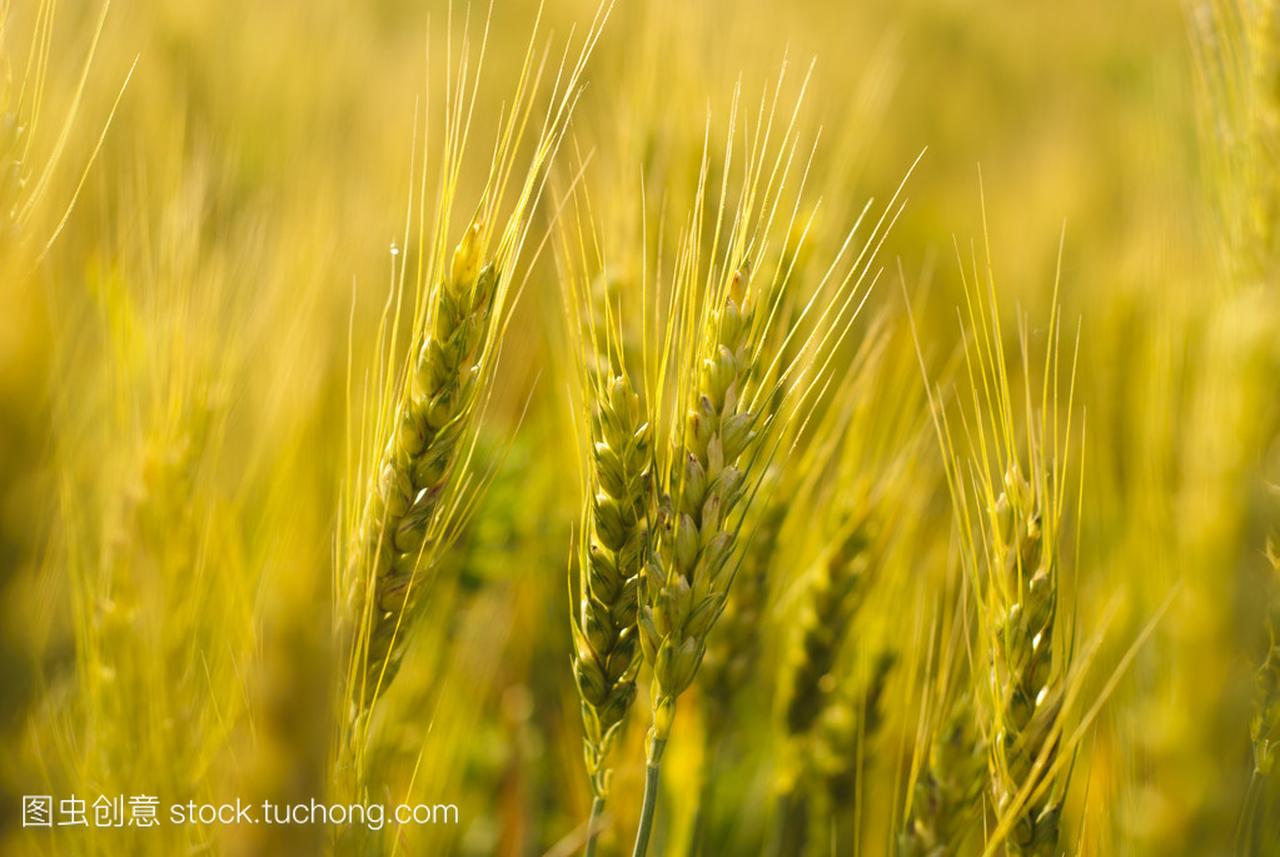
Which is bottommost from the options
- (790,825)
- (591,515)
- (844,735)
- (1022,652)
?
(790,825)

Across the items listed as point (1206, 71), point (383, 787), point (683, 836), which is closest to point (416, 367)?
point (383, 787)

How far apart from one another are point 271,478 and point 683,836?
1.92ft

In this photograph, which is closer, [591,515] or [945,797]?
[591,515]

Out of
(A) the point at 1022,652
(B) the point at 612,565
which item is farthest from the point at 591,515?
(A) the point at 1022,652

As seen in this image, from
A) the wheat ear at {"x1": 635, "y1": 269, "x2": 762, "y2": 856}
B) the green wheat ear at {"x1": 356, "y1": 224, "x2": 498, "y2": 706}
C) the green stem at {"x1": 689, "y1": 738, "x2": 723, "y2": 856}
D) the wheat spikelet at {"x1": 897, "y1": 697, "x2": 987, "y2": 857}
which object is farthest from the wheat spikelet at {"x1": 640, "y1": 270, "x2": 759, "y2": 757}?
the green stem at {"x1": 689, "y1": 738, "x2": 723, "y2": 856}

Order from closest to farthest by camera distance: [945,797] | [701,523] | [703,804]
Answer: [701,523] < [945,797] < [703,804]

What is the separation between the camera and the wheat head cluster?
2.48 feet

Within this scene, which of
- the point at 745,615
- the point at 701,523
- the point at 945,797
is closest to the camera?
the point at 701,523

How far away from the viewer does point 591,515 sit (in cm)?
79

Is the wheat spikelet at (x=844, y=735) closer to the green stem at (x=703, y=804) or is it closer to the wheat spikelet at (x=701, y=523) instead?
the green stem at (x=703, y=804)

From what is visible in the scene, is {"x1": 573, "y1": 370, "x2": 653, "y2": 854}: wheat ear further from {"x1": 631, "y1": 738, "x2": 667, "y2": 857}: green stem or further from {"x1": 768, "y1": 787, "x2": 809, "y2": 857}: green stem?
{"x1": 768, "y1": 787, "x2": 809, "y2": 857}: green stem

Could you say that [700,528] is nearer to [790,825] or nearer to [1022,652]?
[1022,652]

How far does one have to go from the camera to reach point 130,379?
84cm

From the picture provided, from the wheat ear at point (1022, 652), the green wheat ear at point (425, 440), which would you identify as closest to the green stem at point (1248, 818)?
the wheat ear at point (1022, 652)
